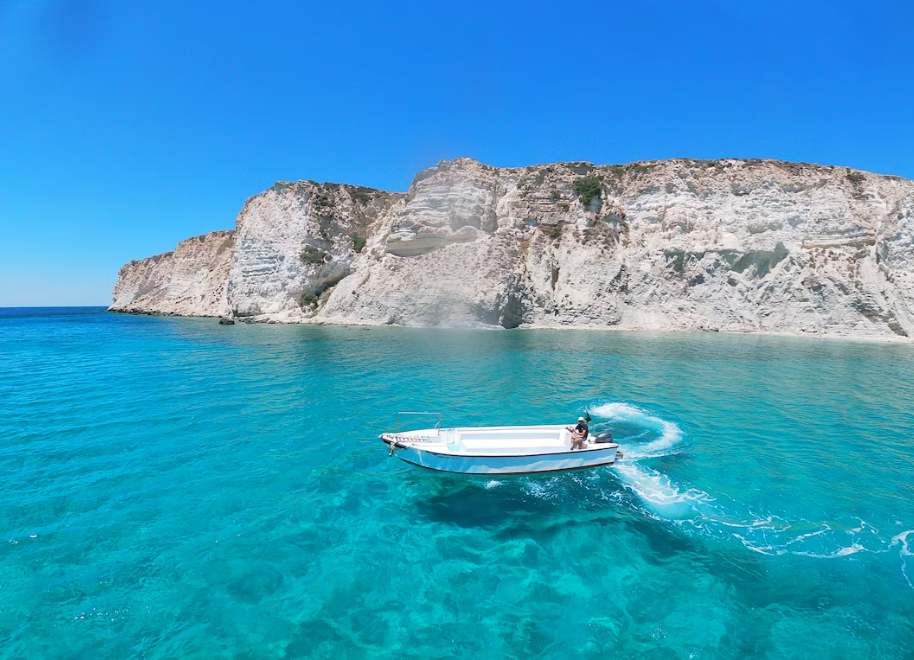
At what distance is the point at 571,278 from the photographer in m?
52.1

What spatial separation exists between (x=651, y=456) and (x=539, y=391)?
25.2 feet

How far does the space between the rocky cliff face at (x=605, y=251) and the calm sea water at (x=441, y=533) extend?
107ft

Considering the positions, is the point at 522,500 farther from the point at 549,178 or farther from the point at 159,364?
the point at 549,178

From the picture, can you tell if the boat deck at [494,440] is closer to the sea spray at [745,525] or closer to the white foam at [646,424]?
the sea spray at [745,525]

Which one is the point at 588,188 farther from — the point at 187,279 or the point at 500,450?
the point at 187,279

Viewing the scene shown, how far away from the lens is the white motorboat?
10320 mm

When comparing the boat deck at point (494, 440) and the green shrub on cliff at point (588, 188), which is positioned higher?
the green shrub on cliff at point (588, 188)

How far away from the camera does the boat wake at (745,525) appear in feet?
27.5

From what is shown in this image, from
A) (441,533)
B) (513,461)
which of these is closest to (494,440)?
(513,461)

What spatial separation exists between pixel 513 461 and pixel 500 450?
84 centimetres

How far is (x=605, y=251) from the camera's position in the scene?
172 ft

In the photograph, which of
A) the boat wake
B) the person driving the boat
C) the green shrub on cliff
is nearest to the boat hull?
the person driving the boat

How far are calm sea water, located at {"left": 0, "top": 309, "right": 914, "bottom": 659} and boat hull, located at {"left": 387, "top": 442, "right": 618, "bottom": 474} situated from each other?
63 centimetres

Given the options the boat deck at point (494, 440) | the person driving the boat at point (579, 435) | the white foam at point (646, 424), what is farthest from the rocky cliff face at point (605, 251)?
the person driving the boat at point (579, 435)
